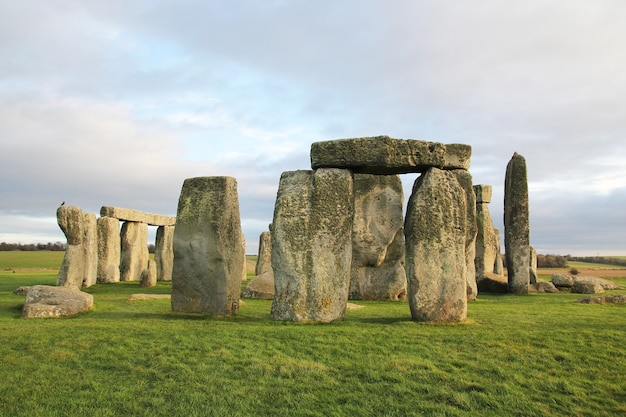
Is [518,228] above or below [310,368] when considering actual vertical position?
above

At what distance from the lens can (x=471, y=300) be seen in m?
15.6

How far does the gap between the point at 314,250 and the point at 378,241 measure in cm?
664

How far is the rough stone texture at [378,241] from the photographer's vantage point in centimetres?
1622

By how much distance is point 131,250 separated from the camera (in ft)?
82.3

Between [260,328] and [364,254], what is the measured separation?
779cm

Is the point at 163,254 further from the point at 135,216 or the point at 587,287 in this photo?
the point at 587,287

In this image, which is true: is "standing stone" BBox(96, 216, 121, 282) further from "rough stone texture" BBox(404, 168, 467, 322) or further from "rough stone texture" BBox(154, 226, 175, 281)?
"rough stone texture" BBox(404, 168, 467, 322)

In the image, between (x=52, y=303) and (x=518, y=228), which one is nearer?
(x=52, y=303)

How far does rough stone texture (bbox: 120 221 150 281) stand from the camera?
24891mm

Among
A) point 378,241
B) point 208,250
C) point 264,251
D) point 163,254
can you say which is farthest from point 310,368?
point 163,254

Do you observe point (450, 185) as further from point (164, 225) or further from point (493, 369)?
point (164, 225)

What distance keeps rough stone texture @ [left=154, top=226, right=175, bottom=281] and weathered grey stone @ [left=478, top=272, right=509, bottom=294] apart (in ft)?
45.2

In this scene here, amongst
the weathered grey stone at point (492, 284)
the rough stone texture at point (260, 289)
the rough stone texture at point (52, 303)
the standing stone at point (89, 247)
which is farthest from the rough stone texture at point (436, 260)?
the standing stone at point (89, 247)

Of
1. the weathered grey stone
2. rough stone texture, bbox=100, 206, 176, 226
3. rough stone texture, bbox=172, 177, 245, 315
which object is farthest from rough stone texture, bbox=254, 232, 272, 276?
rough stone texture, bbox=172, 177, 245, 315
